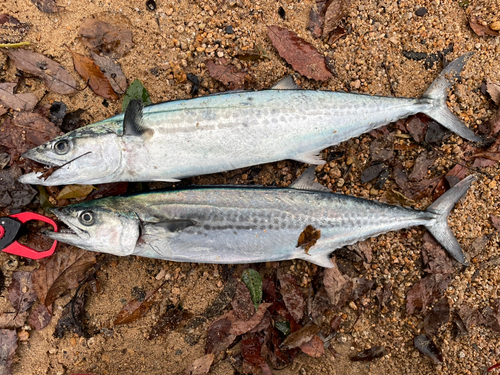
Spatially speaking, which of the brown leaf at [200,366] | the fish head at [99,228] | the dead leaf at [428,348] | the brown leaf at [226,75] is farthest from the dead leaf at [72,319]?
the dead leaf at [428,348]

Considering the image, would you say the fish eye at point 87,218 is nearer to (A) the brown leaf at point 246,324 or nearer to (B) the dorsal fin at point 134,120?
(B) the dorsal fin at point 134,120

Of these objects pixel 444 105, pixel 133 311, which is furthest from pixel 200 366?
pixel 444 105

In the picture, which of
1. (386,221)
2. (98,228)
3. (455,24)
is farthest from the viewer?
(455,24)

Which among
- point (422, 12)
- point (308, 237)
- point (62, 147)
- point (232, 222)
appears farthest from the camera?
point (422, 12)

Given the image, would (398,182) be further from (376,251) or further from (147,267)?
(147,267)

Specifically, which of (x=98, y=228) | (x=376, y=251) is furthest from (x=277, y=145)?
(x=98, y=228)

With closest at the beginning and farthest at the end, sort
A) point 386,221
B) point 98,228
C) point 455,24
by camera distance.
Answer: point 98,228
point 386,221
point 455,24

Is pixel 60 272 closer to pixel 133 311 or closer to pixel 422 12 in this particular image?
pixel 133 311
